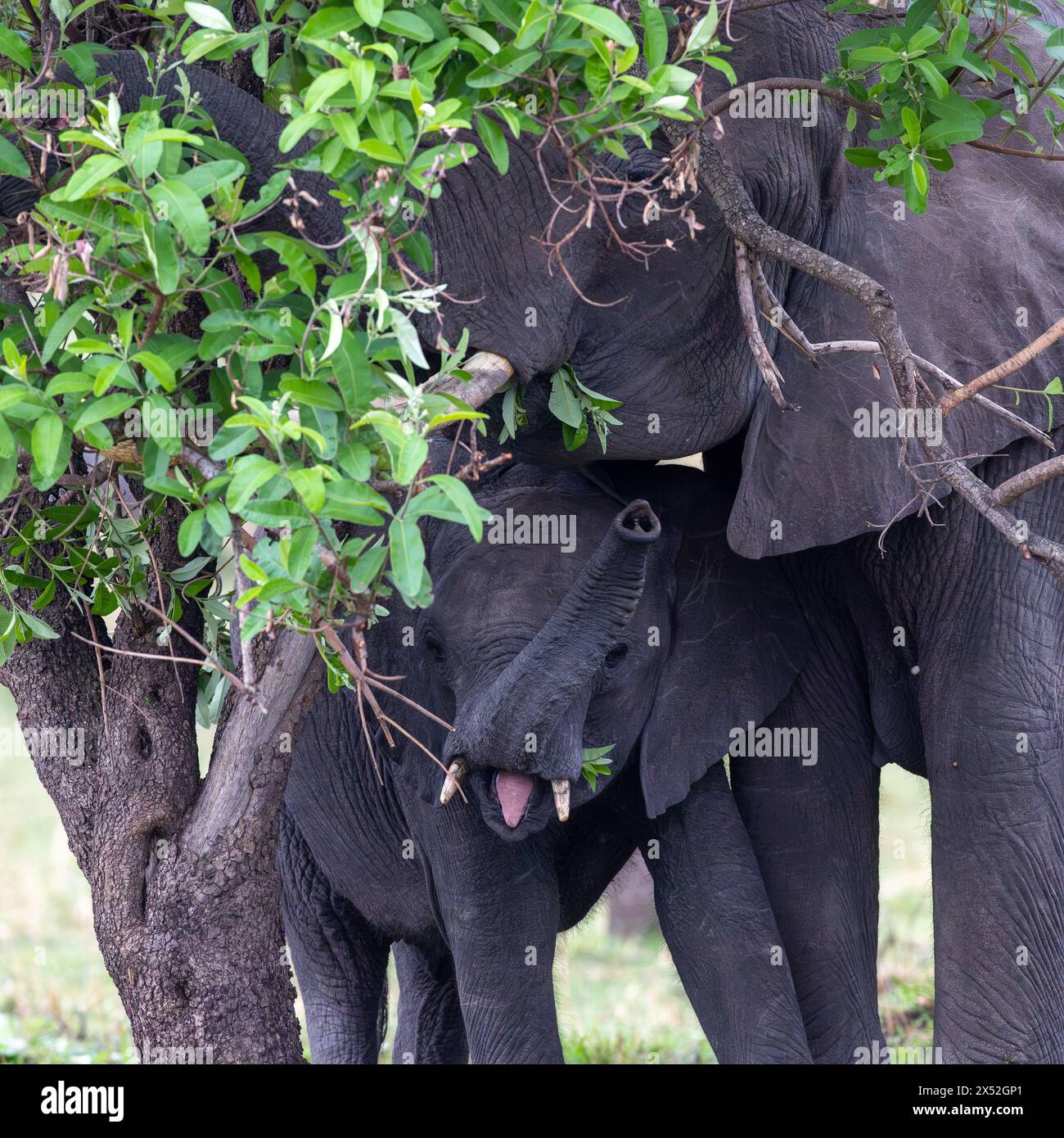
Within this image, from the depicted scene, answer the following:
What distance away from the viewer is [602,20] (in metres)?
2.33

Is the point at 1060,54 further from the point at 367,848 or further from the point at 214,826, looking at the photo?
the point at 367,848

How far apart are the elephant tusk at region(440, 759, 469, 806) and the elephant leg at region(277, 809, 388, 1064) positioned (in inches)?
54.1

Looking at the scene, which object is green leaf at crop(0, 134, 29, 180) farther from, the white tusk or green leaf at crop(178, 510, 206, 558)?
the white tusk

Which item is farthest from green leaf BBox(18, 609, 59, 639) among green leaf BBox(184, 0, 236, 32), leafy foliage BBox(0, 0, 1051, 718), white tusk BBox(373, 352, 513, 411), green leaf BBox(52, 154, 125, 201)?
green leaf BBox(184, 0, 236, 32)

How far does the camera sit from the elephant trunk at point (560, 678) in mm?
3293

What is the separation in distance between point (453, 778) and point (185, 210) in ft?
3.47

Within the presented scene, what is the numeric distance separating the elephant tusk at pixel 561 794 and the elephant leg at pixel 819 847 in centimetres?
83

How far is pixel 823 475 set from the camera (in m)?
3.52

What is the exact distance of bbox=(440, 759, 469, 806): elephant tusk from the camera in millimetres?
2918

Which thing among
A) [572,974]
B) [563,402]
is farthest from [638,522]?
[572,974]

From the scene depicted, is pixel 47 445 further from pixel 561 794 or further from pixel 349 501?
pixel 561 794

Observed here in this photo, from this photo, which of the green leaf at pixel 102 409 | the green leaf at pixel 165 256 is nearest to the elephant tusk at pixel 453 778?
the green leaf at pixel 102 409
